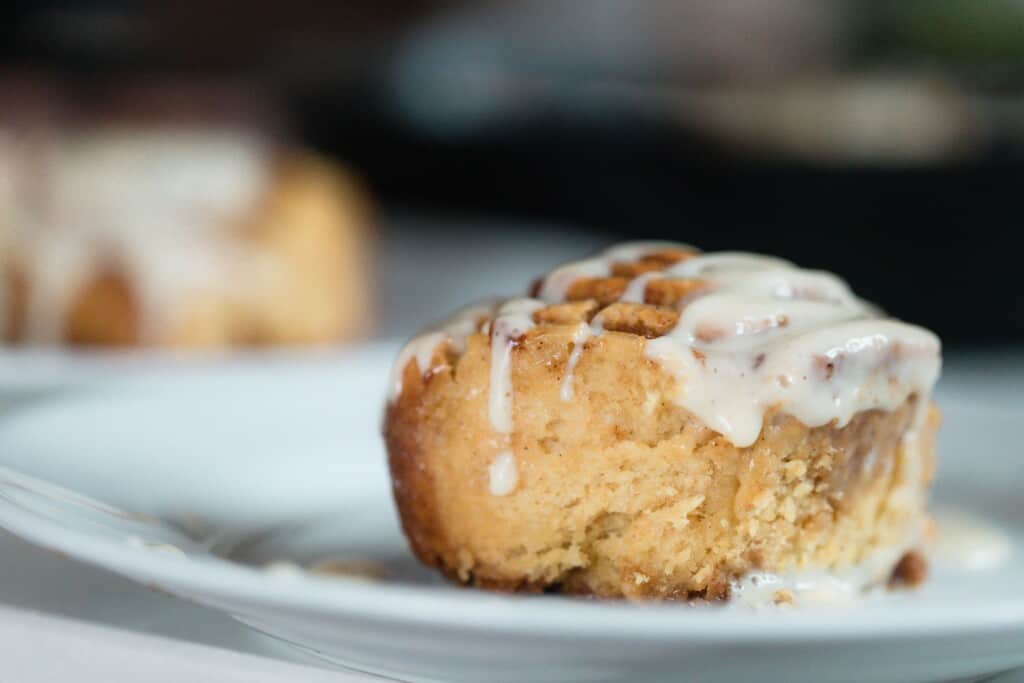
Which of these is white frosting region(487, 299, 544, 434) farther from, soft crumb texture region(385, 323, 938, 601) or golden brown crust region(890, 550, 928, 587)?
golden brown crust region(890, 550, 928, 587)

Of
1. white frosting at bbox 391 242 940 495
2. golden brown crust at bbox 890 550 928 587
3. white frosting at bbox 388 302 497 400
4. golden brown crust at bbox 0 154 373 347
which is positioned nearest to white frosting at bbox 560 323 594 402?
white frosting at bbox 391 242 940 495

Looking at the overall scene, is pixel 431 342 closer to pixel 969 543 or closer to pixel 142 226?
pixel 969 543

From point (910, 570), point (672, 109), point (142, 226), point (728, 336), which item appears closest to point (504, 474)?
point (728, 336)

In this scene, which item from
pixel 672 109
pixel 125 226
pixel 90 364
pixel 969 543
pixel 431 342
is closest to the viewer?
pixel 431 342

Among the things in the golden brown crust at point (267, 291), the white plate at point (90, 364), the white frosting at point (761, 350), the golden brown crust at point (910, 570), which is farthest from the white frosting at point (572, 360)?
the golden brown crust at point (267, 291)

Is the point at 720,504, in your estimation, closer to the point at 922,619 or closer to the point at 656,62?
the point at 922,619
